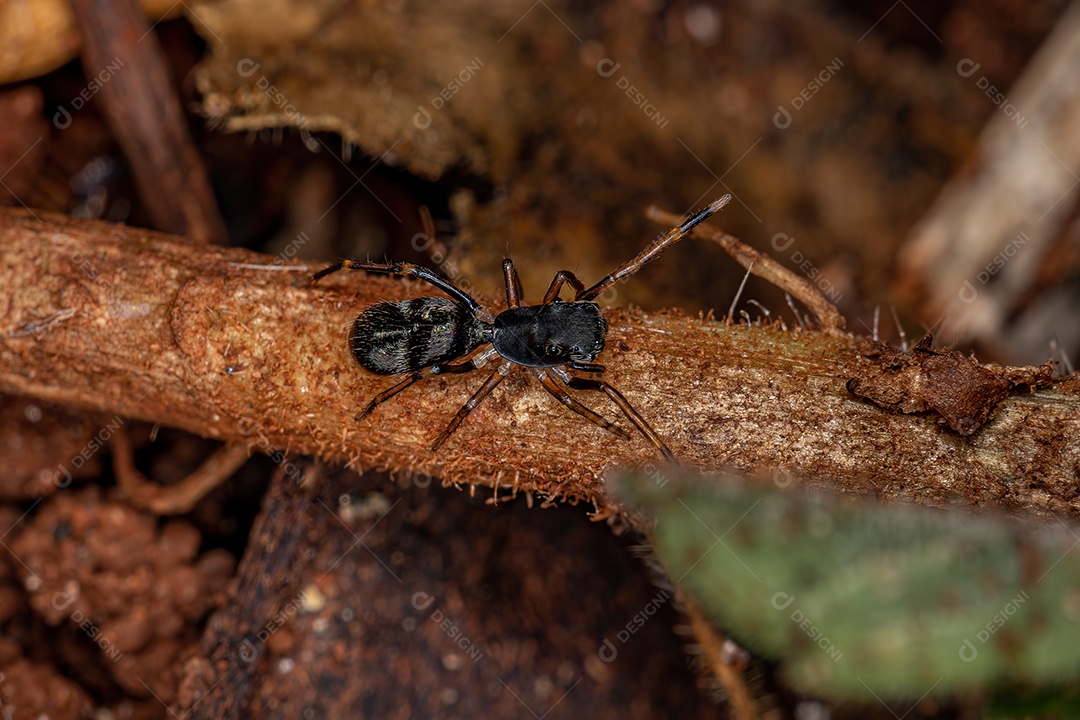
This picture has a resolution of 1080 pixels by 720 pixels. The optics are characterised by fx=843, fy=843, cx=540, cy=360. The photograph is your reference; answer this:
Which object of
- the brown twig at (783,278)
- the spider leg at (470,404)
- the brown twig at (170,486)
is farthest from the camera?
the brown twig at (170,486)

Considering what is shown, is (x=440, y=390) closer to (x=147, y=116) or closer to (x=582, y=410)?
(x=582, y=410)

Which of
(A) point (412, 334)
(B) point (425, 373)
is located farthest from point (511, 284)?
(B) point (425, 373)

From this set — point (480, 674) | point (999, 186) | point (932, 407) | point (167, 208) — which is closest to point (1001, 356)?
point (999, 186)

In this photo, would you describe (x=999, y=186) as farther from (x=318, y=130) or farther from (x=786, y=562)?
(x=318, y=130)

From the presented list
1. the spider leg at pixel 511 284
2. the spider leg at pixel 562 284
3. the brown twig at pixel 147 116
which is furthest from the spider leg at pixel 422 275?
the brown twig at pixel 147 116

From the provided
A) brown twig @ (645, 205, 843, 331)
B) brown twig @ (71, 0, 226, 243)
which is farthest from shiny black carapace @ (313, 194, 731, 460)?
brown twig @ (71, 0, 226, 243)

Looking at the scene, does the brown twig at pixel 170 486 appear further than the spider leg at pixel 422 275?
Yes

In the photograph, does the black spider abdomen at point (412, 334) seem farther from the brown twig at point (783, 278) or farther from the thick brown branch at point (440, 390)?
the brown twig at point (783, 278)
